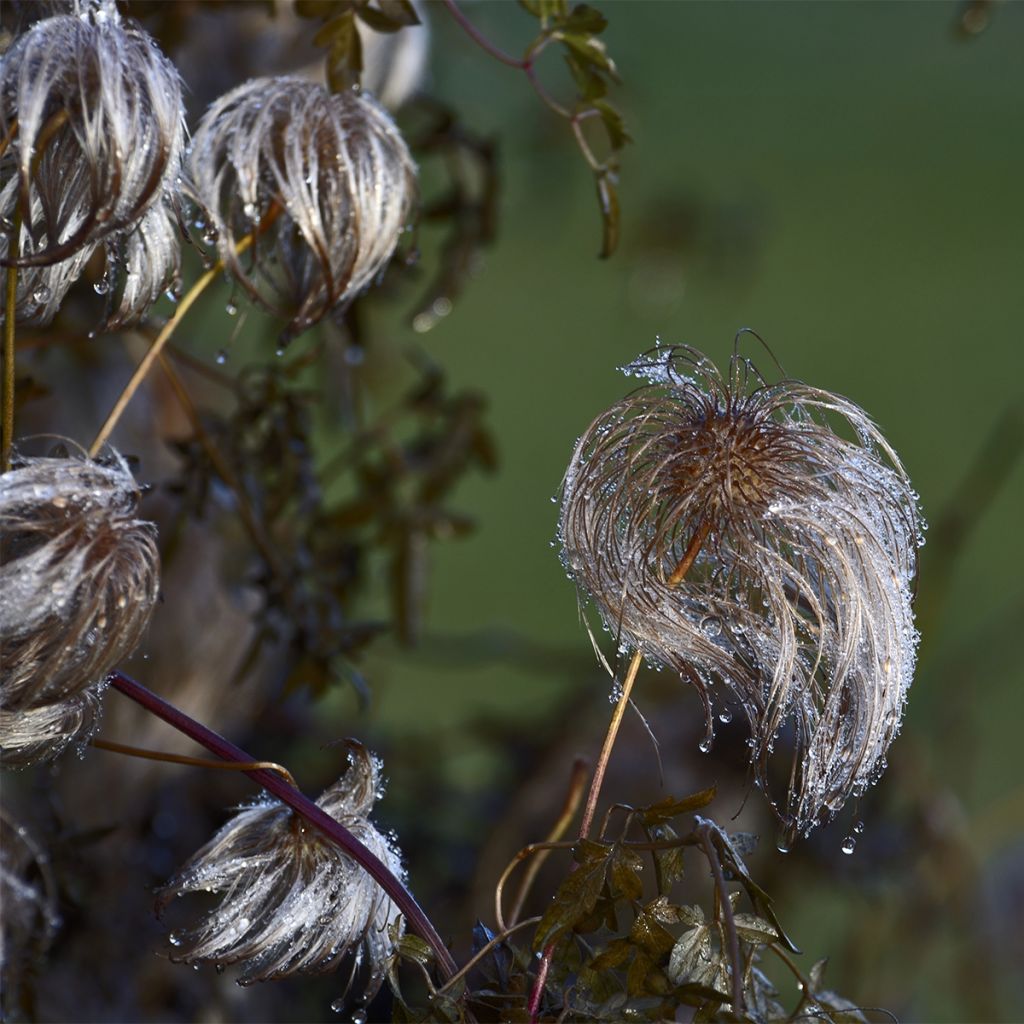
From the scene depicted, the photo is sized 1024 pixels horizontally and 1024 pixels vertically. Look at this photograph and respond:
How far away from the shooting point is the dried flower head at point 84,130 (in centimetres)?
42

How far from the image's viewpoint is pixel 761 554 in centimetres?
46

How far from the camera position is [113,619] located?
420mm

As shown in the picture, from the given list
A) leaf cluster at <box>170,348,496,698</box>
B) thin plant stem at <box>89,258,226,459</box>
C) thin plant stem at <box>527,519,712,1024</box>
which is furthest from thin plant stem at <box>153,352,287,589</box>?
thin plant stem at <box>527,519,712,1024</box>

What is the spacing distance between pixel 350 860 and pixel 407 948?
0.15ft

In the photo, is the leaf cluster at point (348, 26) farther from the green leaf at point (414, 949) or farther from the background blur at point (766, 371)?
the green leaf at point (414, 949)

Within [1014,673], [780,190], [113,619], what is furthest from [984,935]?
[780,190]

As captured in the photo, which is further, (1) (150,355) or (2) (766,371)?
(2) (766,371)

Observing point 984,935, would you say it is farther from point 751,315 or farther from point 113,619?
point 751,315

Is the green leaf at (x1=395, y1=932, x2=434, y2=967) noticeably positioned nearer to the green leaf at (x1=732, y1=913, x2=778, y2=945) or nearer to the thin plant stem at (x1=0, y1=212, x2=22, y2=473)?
the green leaf at (x1=732, y1=913, x2=778, y2=945)

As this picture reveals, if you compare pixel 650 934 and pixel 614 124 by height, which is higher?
pixel 614 124

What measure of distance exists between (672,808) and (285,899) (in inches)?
5.9

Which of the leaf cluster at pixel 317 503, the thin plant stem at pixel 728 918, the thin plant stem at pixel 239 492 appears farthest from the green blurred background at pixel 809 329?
the thin plant stem at pixel 728 918

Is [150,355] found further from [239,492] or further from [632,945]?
[632,945]

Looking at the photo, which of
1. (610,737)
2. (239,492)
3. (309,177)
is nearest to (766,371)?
(239,492)
